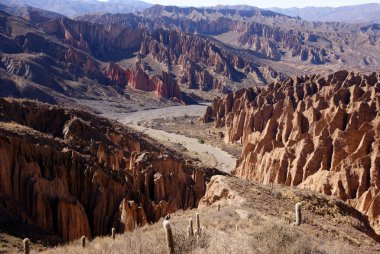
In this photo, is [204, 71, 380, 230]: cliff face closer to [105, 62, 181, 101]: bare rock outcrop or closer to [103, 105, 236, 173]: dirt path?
[103, 105, 236, 173]: dirt path

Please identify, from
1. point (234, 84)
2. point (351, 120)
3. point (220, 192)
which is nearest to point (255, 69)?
point (234, 84)

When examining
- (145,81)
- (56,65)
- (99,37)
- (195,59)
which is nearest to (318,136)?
(56,65)

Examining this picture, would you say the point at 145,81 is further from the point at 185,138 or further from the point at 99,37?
the point at 185,138

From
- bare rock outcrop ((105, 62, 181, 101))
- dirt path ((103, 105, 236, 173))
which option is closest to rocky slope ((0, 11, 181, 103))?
bare rock outcrop ((105, 62, 181, 101))

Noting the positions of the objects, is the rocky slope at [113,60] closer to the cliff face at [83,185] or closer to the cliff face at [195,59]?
the cliff face at [195,59]

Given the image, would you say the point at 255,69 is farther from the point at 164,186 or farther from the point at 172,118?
the point at 164,186

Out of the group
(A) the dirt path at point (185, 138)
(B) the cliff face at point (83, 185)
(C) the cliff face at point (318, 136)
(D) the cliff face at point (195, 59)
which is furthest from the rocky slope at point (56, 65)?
(B) the cliff face at point (83, 185)
